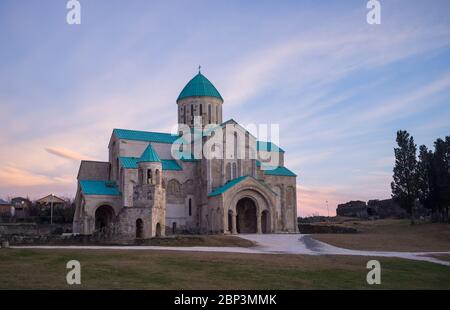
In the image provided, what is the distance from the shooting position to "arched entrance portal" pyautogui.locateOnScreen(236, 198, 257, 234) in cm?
4831

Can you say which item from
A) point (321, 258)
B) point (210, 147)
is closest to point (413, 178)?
point (210, 147)

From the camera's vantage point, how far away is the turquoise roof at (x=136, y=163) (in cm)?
4672

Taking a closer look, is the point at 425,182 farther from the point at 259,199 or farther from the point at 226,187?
the point at 226,187

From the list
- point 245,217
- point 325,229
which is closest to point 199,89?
point 245,217

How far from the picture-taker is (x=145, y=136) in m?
51.1

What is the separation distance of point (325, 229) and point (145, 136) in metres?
21.8

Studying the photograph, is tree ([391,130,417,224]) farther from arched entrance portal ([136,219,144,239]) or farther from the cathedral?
arched entrance portal ([136,219,144,239])

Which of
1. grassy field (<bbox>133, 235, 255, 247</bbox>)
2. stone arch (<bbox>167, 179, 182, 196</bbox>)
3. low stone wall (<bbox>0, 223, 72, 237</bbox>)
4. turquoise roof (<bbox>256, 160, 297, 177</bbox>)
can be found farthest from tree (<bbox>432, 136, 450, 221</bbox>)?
low stone wall (<bbox>0, 223, 72, 237</bbox>)

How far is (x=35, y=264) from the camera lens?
2022 centimetres

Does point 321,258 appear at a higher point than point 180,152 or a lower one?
lower

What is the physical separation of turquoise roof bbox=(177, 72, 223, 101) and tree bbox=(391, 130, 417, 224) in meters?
20.6
